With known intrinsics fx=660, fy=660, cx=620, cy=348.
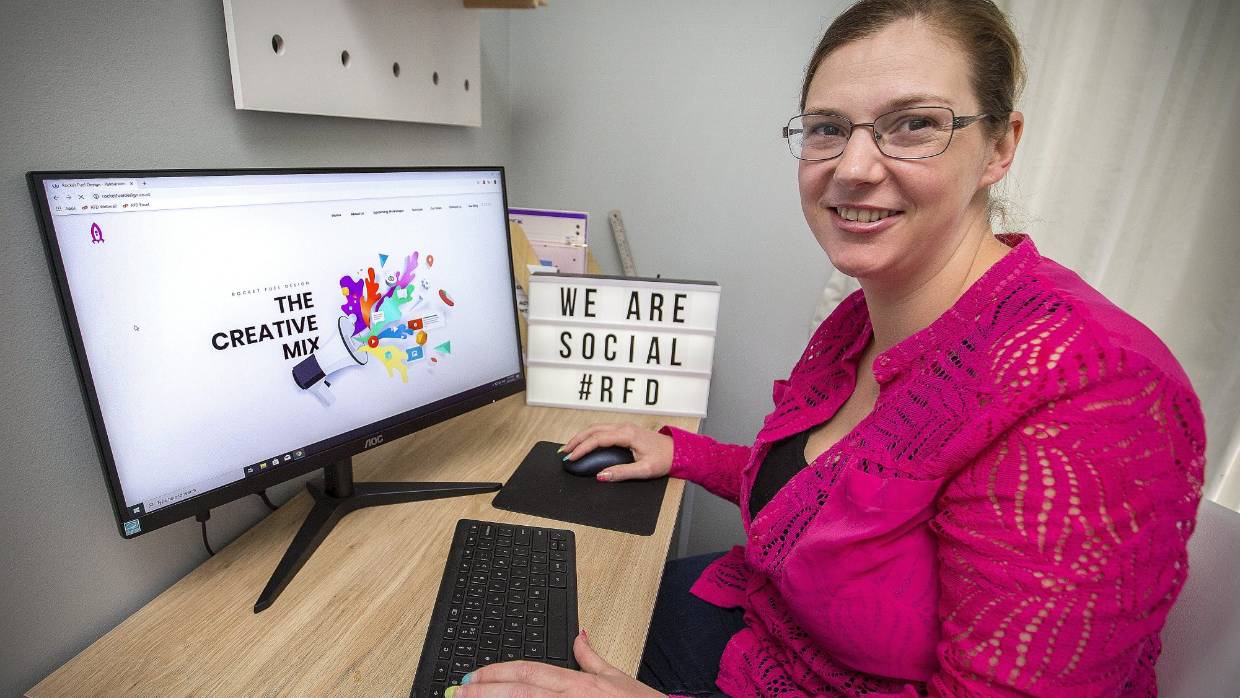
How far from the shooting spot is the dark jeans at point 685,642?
94cm

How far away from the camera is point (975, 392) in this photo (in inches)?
25.0

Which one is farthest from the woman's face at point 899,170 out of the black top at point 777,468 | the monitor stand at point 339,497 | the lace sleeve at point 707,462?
the monitor stand at point 339,497

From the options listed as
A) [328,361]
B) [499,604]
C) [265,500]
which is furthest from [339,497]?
[499,604]

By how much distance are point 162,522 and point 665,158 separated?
1271mm

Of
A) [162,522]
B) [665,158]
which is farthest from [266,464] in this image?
[665,158]

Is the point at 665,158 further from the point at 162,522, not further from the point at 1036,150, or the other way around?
the point at 162,522

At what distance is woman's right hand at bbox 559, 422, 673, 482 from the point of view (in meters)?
1.04

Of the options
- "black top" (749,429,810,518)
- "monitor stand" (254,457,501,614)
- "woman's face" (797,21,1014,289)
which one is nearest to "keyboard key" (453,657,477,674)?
"monitor stand" (254,457,501,614)

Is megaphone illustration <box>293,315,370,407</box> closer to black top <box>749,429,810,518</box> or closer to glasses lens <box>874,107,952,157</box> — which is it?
black top <box>749,429,810,518</box>

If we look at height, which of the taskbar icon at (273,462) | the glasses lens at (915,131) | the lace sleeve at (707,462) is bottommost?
the lace sleeve at (707,462)

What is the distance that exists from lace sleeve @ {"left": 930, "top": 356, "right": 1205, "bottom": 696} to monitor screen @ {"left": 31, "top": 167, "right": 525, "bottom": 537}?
71cm

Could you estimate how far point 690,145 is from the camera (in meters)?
1.58

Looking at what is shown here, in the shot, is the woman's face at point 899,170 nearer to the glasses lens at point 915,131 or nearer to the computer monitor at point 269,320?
the glasses lens at point 915,131

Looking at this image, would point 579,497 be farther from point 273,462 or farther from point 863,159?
point 863,159
